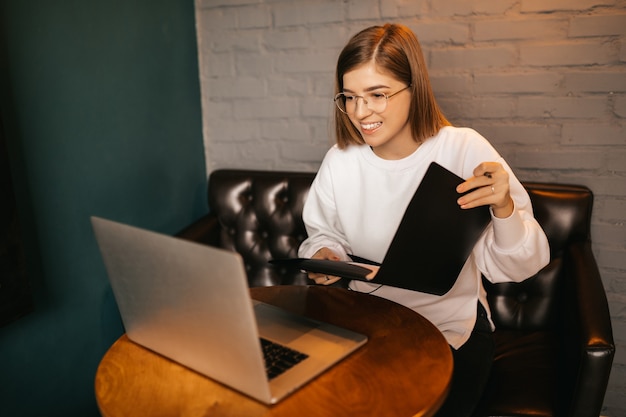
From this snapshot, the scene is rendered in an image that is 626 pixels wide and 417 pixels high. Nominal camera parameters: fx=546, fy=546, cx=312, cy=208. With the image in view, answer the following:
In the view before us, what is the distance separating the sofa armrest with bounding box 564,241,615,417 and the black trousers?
0.58 ft

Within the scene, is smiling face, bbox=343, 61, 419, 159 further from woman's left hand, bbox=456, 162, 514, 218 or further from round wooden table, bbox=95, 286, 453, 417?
round wooden table, bbox=95, 286, 453, 417

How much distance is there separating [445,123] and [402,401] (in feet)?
2.66

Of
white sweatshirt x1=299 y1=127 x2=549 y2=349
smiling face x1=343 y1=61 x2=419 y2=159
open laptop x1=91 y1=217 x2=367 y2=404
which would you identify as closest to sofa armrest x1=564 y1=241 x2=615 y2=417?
white sweatshirt x1=299 y1=127 x2=549 y2=349

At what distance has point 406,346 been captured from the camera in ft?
3.28

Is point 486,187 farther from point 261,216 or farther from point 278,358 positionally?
point 261,216

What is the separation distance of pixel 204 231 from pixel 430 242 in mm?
984

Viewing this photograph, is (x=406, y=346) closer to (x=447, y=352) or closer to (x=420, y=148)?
(x=447, y=352)

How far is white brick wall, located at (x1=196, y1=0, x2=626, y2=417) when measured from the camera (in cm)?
164

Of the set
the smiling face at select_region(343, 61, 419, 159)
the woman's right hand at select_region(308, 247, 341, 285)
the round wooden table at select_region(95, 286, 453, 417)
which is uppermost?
the smiling face at select_region(343, 61, 419, 159)

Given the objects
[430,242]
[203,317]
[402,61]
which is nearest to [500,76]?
[402,61]

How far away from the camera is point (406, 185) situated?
1398 millimetres

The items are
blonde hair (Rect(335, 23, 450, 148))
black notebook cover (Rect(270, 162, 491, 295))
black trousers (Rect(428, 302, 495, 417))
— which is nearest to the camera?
black notebook cover (Rect(270, 162, 491, 295))

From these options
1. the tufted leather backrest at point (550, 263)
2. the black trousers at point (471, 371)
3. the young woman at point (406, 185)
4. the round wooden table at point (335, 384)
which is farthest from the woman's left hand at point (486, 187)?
the tufted leather backrest at point (550, 263)

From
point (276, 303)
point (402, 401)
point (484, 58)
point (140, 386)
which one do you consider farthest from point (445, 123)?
point (140, 386)
